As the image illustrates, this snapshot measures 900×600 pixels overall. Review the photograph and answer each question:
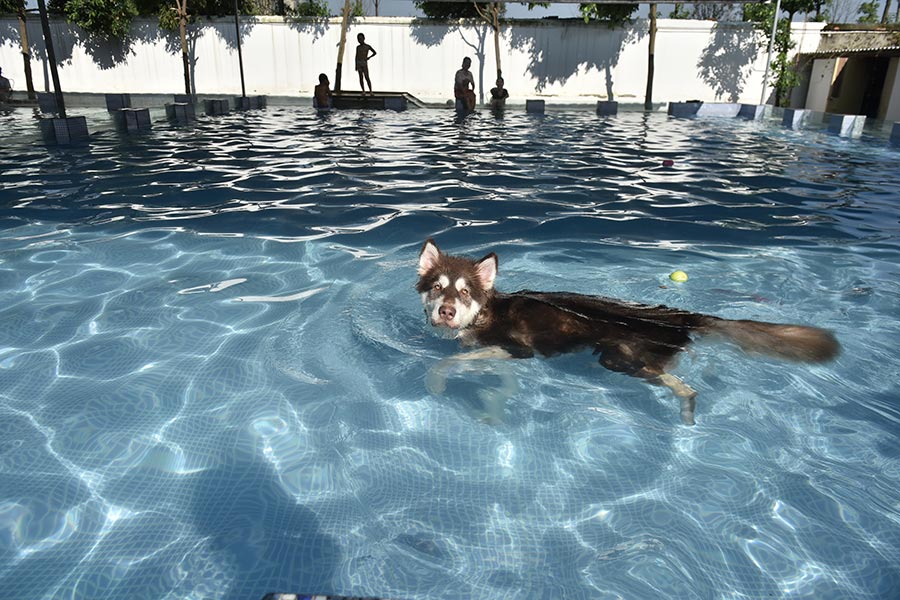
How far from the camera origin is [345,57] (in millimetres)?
34688

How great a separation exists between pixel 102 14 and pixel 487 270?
1464 inches

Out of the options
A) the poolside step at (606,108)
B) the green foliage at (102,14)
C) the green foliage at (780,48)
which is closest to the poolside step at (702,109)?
the poolside step at (606,108)

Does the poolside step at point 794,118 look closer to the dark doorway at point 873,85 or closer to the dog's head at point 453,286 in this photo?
the dark doorway at point 873,85

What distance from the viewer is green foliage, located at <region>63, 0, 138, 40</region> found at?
31.9 m

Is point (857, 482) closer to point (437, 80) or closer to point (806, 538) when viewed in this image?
point (806, 538)

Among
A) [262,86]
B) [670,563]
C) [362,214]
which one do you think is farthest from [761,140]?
[262,86]

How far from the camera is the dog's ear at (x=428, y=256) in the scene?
16.1 ft

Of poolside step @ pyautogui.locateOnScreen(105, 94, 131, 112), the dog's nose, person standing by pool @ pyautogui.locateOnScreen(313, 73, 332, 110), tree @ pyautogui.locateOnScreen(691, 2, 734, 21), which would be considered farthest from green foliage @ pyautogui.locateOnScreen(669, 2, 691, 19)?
the dog's nose

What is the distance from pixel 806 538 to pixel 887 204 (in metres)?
10.4

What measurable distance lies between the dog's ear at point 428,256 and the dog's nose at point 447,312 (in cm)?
58

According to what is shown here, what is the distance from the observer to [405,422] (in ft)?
14.4

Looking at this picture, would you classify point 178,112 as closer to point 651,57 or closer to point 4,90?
point 4,90

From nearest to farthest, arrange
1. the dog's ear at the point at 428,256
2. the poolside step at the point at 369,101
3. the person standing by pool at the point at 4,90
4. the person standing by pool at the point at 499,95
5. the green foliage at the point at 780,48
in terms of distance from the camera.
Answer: the dog's ear at the point at 428,256 → the person standing by pool at the point at 4,90 → the poolside step at the point at 369,101 → the person standing by pool at the point at 499,95 → the green foliage at the point at 780,48

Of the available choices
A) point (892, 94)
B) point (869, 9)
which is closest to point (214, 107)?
point (892, 94)
